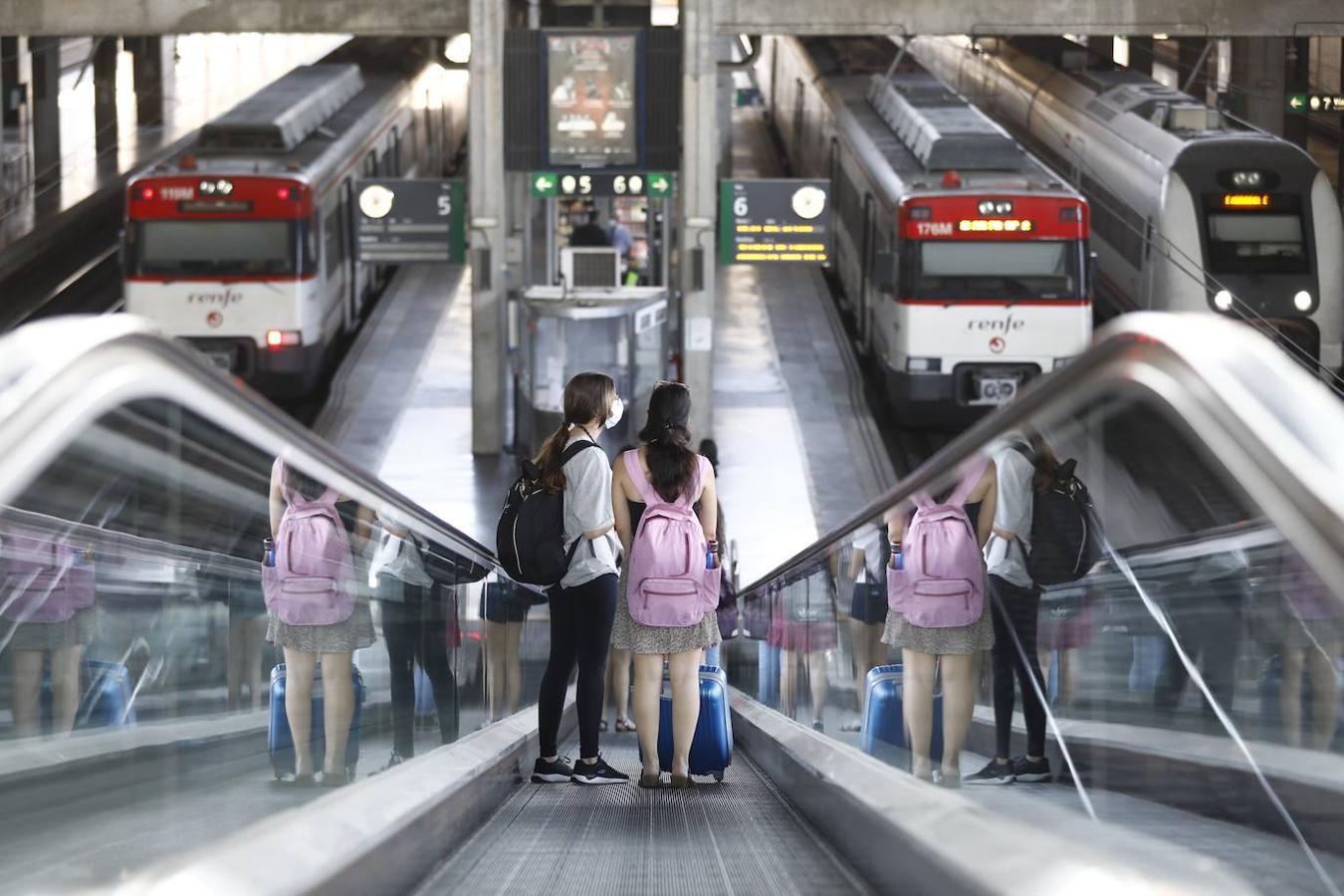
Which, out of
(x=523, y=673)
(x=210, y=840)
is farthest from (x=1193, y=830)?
(x=523, y=673)

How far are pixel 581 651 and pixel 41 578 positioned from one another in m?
4.29

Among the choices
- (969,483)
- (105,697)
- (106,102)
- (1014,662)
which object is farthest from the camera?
(106,102)

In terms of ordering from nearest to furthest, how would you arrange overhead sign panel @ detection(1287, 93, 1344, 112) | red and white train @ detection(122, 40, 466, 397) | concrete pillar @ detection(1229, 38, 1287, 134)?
red and white train @ detection(122, 40, 466, 397) → overhead sign panel @ detection(1287, 93, 1344, 112) → concrete pillar @ detection(1229, 38, 1287, 134)

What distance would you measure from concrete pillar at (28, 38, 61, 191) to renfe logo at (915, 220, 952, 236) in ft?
66.4

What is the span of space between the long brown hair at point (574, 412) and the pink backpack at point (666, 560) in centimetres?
24

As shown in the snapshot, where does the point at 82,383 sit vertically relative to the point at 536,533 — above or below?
above

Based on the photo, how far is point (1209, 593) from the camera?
10.1 ft

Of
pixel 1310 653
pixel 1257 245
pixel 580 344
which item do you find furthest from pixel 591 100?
pixel 1310 653

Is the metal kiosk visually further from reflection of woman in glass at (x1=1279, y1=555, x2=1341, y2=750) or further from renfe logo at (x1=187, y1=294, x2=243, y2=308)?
reflection of woman in glass at (x1=1279, y1=555, x2=1341, y2=750)

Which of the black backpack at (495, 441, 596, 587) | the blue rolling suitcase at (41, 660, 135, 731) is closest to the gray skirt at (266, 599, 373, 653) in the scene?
the blue rolling suitcase at (41, 660, 135, 731)

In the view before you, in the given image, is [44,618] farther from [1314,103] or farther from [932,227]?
[1314,103]

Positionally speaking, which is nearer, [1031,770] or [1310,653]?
[1310,653]

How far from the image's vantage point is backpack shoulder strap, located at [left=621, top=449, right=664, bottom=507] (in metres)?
6.99

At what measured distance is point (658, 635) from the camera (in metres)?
7.20
